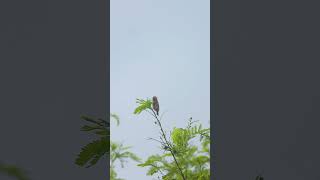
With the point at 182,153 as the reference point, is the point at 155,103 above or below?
above

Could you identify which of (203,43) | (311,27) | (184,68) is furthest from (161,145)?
(311,27)

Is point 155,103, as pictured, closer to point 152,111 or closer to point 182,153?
point 152,111

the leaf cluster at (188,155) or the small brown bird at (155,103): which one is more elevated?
the small brown bird at (155,103)
